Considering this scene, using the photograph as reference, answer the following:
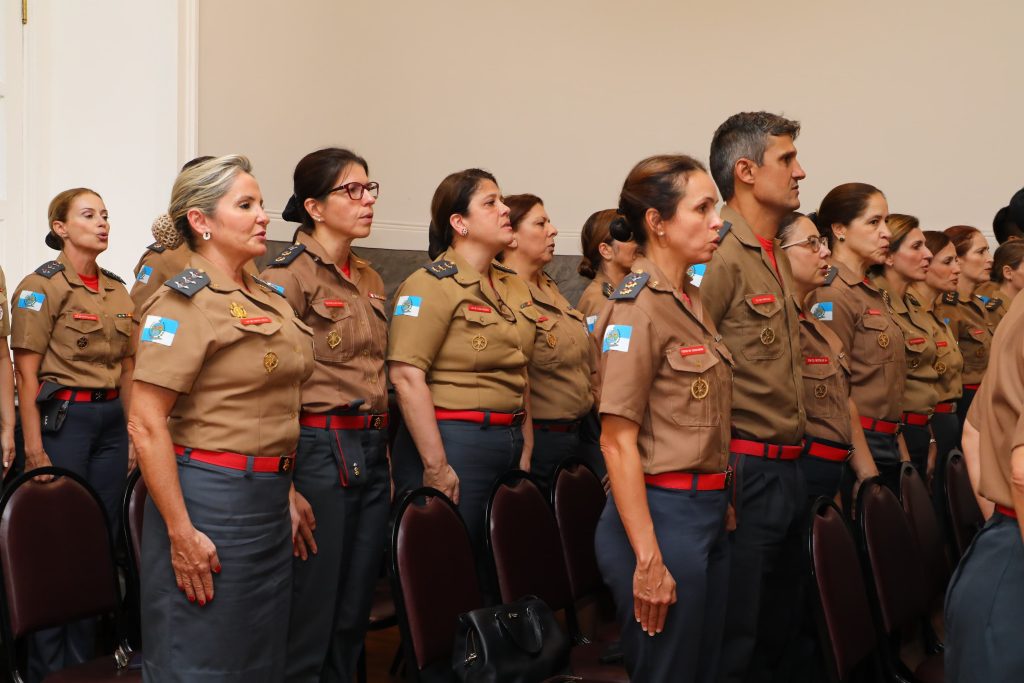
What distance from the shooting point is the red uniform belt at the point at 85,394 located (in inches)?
145

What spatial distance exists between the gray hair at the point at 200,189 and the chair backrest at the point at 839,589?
149 cm

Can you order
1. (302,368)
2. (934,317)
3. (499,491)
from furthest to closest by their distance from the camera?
(934,317), (499,491), (302,368)

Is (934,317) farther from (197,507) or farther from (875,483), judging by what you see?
(197,507)

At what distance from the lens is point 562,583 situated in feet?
9.12

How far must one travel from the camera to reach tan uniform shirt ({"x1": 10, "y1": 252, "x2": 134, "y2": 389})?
365cm

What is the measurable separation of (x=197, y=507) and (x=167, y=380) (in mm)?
266

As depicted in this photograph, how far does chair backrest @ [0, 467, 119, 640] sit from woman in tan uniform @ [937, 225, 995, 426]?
159 inches

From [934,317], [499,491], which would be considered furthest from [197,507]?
[934,317]

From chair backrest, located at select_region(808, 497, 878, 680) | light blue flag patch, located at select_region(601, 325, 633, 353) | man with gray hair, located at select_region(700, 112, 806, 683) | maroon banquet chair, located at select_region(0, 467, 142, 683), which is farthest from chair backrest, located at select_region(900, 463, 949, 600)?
maroon banquet chair, located at select_region(0, 467, 142, 683)

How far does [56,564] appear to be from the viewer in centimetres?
235

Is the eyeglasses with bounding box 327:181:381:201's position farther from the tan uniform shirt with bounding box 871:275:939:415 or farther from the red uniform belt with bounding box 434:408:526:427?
the tan uniform shirt with bounding box 871:275:939:415

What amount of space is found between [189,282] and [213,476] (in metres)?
0.39

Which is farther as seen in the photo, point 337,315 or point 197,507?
point 337,315

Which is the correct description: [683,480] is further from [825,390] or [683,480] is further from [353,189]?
[353,189]
